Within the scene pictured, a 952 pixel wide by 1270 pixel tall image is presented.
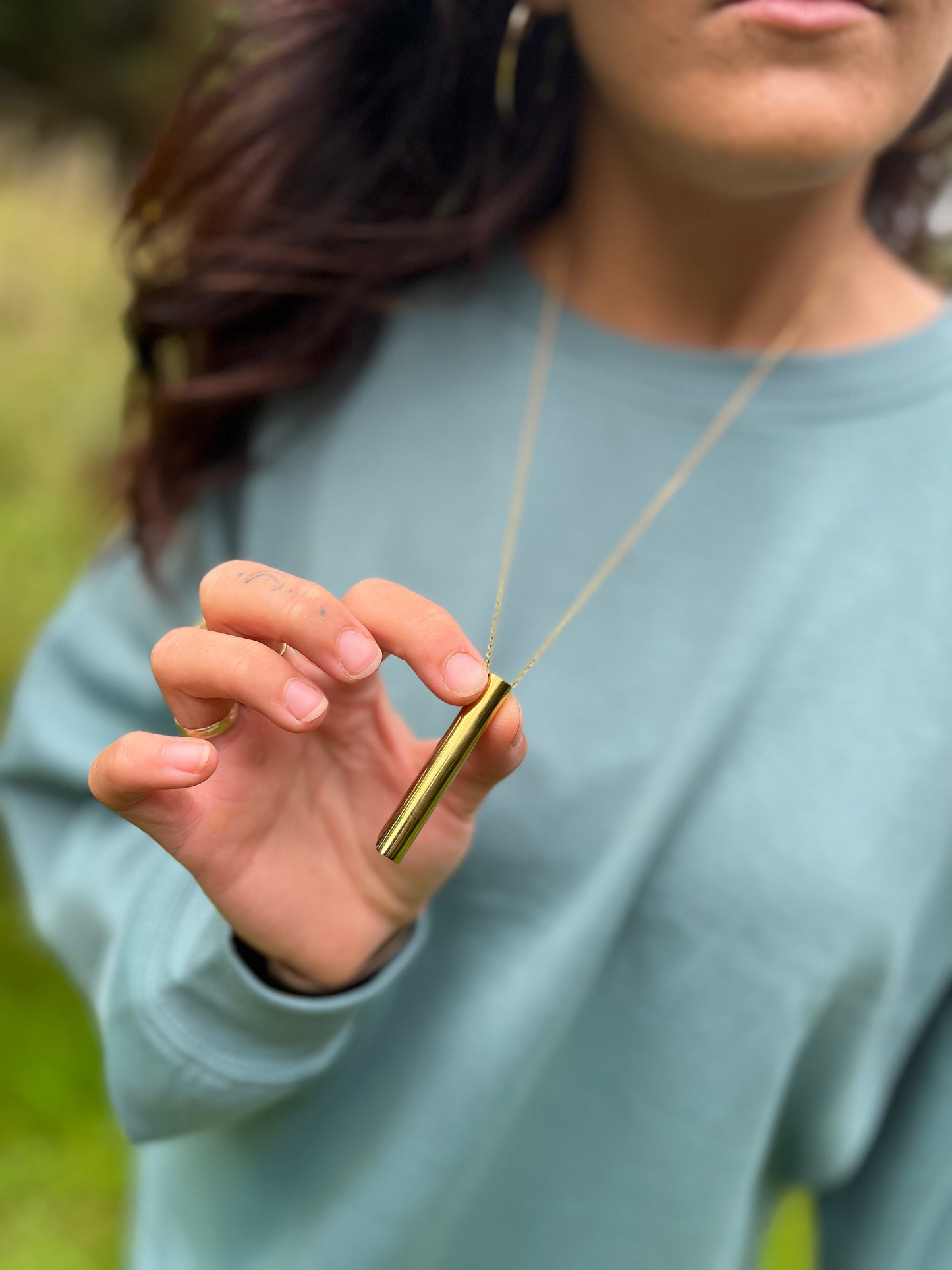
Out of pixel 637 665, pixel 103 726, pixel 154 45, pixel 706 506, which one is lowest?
pixel 154 45

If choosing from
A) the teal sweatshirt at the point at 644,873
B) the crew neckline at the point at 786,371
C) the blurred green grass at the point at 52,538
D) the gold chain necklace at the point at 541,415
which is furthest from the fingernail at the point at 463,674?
the blurred green grass at the point at 52,538

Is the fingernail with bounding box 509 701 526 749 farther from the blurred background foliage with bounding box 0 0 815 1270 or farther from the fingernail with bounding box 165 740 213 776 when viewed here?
the blurred background foliage with bounding box 0 0 815 1270

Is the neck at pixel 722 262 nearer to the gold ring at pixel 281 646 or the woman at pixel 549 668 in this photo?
the woman at pixel 549 668

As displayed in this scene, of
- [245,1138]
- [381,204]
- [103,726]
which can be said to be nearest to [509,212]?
[381,204]

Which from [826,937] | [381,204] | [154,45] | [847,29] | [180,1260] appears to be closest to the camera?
[847,29]

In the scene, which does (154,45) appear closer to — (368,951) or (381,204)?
(381,204)

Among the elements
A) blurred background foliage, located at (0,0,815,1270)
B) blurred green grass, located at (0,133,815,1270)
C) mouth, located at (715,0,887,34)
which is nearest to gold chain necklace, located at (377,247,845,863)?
mouth, located at (715,0,887,34)

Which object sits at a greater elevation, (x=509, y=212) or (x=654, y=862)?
(x=509, y=212)
